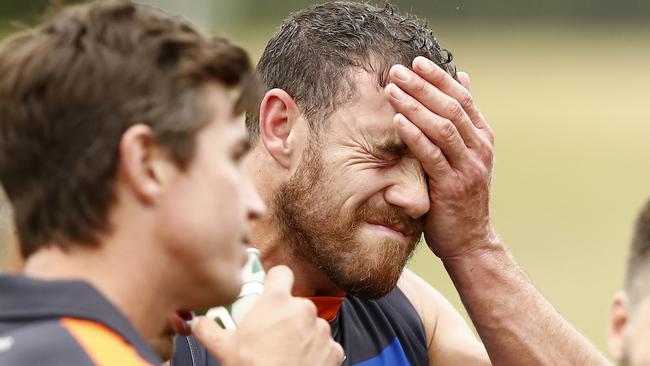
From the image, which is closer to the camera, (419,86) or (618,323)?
(618,323)

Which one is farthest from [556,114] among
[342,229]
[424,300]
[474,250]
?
[342,229]

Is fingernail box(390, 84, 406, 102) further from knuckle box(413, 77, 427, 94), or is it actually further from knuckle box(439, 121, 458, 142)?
knuckle box(439, 121, 458, 142)

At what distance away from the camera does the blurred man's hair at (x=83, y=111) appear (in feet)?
6.69

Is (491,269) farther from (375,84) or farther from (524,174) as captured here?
(524,174)

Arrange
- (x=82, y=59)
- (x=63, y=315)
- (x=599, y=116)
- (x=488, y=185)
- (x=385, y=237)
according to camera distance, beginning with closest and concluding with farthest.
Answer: (x=63, y=315)
(x=82, y=59)
(x=385, y=237)
(x=488, y=185)
(x=599, y=116)

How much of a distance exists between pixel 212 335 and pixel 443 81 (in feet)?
3.96

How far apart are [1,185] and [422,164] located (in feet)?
5.05

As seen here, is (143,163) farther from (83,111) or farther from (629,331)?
(629,331)

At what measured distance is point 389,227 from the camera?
3387 millimetres

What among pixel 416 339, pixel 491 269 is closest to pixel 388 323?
pixel 416 339

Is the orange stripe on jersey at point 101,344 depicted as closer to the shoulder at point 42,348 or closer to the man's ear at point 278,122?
the shoulder at point 42,348

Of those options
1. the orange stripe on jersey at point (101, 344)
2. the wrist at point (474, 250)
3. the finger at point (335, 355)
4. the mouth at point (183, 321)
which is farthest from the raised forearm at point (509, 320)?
the orange stripe on jersey at point (101, 344)

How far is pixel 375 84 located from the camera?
3412mm

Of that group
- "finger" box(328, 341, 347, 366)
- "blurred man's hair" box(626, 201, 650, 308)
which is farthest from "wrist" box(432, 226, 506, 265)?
"blurred man's hair" box(626, 201, 650, 308)
